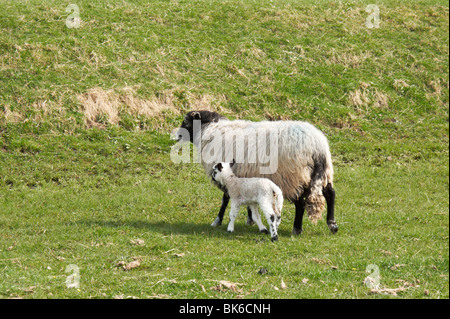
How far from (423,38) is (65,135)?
17.1 m

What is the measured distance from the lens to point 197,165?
16.8 meters

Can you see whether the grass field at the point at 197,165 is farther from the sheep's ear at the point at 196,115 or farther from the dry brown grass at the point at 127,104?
the sheep's ear at the point at 196,115

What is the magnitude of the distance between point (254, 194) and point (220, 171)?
0.98 metres

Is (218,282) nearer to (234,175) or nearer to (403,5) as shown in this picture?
(234,175)

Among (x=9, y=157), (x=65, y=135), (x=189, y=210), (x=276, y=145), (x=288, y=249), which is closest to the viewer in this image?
(x=288, y=249)

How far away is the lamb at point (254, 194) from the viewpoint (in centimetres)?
1037

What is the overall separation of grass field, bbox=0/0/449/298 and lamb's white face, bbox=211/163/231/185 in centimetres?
110

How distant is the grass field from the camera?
28.3 ft

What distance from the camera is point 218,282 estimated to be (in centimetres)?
791

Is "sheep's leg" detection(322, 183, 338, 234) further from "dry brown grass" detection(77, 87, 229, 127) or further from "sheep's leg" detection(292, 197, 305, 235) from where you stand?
"dry brown grass" detection(77, 87, 229, 127)

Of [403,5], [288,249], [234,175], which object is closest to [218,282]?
[288,249]

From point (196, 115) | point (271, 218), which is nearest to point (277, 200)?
point (271, 218)

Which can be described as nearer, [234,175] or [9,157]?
[234,175]

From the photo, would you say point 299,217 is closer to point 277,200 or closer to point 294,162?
point 277,200
